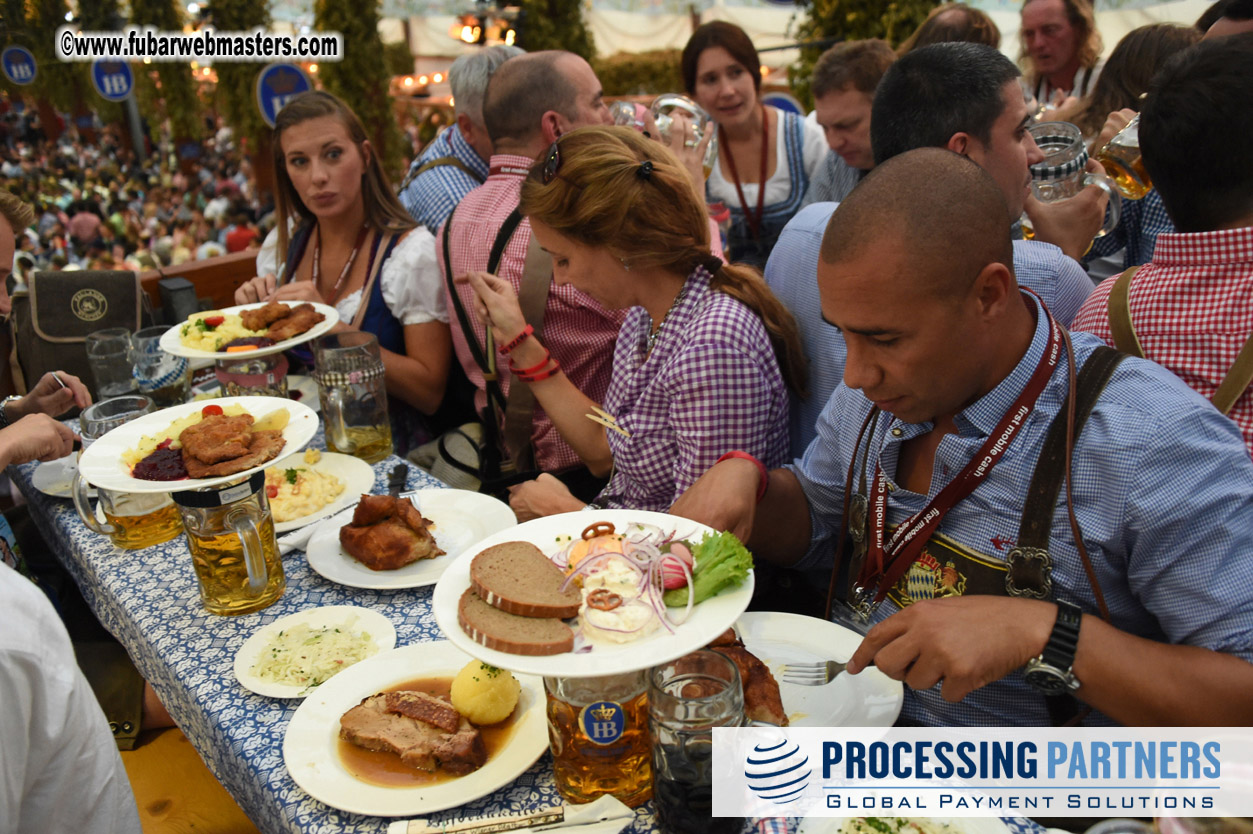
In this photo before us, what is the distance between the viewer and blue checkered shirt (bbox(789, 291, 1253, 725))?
4.53ft

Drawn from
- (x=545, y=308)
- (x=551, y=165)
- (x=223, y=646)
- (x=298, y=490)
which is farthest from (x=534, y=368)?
(x=223, y=646)

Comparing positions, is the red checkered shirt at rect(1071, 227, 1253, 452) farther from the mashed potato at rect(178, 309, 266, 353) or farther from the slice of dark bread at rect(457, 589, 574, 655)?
the mashed potato at rect(178, 309, 266, 353)

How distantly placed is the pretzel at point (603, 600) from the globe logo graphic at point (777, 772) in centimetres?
29

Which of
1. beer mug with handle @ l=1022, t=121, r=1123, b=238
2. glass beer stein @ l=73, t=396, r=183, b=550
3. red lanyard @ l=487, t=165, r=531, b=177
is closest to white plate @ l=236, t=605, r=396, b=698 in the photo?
glass beer stein @ l=73, t=396, r=183, b=550

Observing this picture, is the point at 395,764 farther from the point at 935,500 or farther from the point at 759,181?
the point at 759,181

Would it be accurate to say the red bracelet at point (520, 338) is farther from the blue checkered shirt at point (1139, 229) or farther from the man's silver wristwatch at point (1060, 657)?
the blue checkered shirt at point (1139, 229)

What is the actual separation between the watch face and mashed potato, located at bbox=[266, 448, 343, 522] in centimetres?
180

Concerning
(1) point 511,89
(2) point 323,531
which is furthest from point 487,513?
(1) point 511,89

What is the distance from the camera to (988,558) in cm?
159

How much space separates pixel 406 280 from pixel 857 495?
2.28 m

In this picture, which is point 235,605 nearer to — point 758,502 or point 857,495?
point 758,502

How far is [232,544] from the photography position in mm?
1929

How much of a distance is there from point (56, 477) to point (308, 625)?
4.51 ft

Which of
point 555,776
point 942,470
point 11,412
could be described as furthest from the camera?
point 11,412
